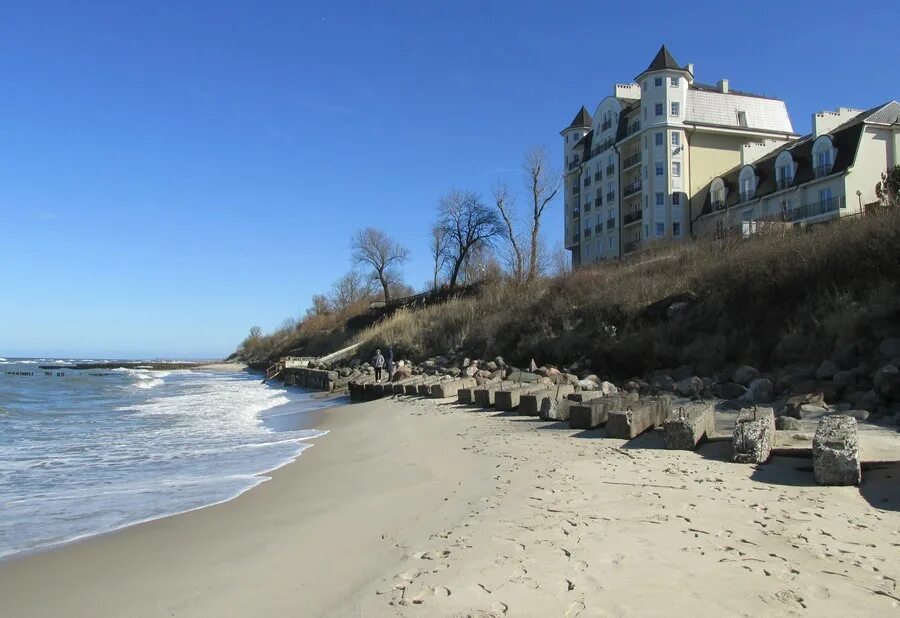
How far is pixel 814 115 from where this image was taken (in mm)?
43344

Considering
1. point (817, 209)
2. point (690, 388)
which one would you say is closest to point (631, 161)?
point (817, 209)

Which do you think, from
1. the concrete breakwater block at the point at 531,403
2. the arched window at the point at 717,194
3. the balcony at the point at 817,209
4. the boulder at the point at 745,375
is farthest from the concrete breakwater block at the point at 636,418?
the arched window at the point at 717,194

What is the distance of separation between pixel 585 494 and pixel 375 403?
47.4ft

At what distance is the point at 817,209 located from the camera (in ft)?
126

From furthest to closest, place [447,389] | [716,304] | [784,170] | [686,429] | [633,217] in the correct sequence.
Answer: [633,217] → [784,170] → [716,304] → [447,389] → [686,429]

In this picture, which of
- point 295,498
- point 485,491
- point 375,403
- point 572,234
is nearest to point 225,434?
point 375,403

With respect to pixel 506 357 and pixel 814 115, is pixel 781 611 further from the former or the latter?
pixel 814 115

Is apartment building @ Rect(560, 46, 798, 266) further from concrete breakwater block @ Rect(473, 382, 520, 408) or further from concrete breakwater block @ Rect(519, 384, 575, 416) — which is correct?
concrete breakwater block @ Rect(519, 384, 575, 416)

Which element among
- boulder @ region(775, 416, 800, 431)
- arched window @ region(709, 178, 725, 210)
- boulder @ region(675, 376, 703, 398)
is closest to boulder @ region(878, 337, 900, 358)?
boulder @ region(675, 376, 703, 398)

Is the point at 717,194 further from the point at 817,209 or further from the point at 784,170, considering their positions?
the point at 817,209

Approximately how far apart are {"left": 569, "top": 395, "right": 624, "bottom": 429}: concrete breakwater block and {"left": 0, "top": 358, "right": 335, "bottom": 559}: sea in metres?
4.99

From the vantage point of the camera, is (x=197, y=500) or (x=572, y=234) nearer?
(x=197, y=500)

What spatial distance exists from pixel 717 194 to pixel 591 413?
141 ft

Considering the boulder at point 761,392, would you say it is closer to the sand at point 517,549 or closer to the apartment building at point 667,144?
the sand at point 517,549
